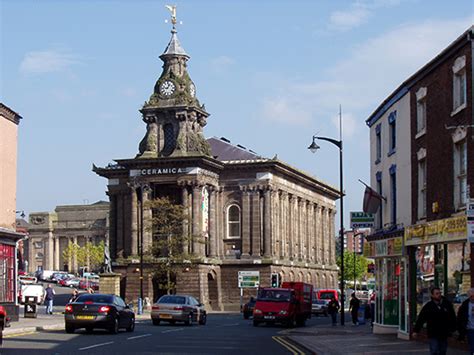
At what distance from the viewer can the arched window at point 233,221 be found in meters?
104

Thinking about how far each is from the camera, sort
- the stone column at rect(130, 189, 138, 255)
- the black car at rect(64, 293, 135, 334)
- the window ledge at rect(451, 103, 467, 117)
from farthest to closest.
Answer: the stone column at rect(130, 189, 138, 255) → the black car at rect(64, 293, 135, 334) → the window ledge at rect(451, 103, 467, 117)

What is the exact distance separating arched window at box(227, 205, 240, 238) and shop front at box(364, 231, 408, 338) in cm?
6321

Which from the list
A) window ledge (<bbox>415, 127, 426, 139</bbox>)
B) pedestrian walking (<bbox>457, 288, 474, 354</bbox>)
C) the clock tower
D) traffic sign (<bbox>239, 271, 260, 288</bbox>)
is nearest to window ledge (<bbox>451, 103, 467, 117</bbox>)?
window ledge (<bbox>415, 127, 426, 139</bbox>)

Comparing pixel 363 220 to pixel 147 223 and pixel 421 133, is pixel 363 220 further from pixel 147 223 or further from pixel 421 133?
pixel 147 223

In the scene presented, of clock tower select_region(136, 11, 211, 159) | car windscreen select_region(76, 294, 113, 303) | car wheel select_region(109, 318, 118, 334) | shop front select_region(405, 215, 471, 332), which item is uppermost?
clock tower select_region(136, 11, 211, 159)

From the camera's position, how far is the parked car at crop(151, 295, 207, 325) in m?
48.3

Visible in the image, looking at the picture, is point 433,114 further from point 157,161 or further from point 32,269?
point 32,269

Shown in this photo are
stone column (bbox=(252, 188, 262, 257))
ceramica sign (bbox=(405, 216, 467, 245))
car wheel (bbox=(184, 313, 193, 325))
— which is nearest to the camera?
ceramica sign (bbox=(405, 216, 467, 245))

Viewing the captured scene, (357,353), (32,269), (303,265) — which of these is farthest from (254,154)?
(32,269)

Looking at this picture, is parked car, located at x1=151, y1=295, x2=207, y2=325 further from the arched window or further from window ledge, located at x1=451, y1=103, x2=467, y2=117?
the arched window

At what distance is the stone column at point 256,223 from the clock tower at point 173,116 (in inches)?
250

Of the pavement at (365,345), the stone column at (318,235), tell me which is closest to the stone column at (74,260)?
the stone column at (318,235)

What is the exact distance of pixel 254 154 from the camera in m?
107

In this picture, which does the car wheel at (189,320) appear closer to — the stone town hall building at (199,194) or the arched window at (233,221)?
the stone town hall building at (199,194)
